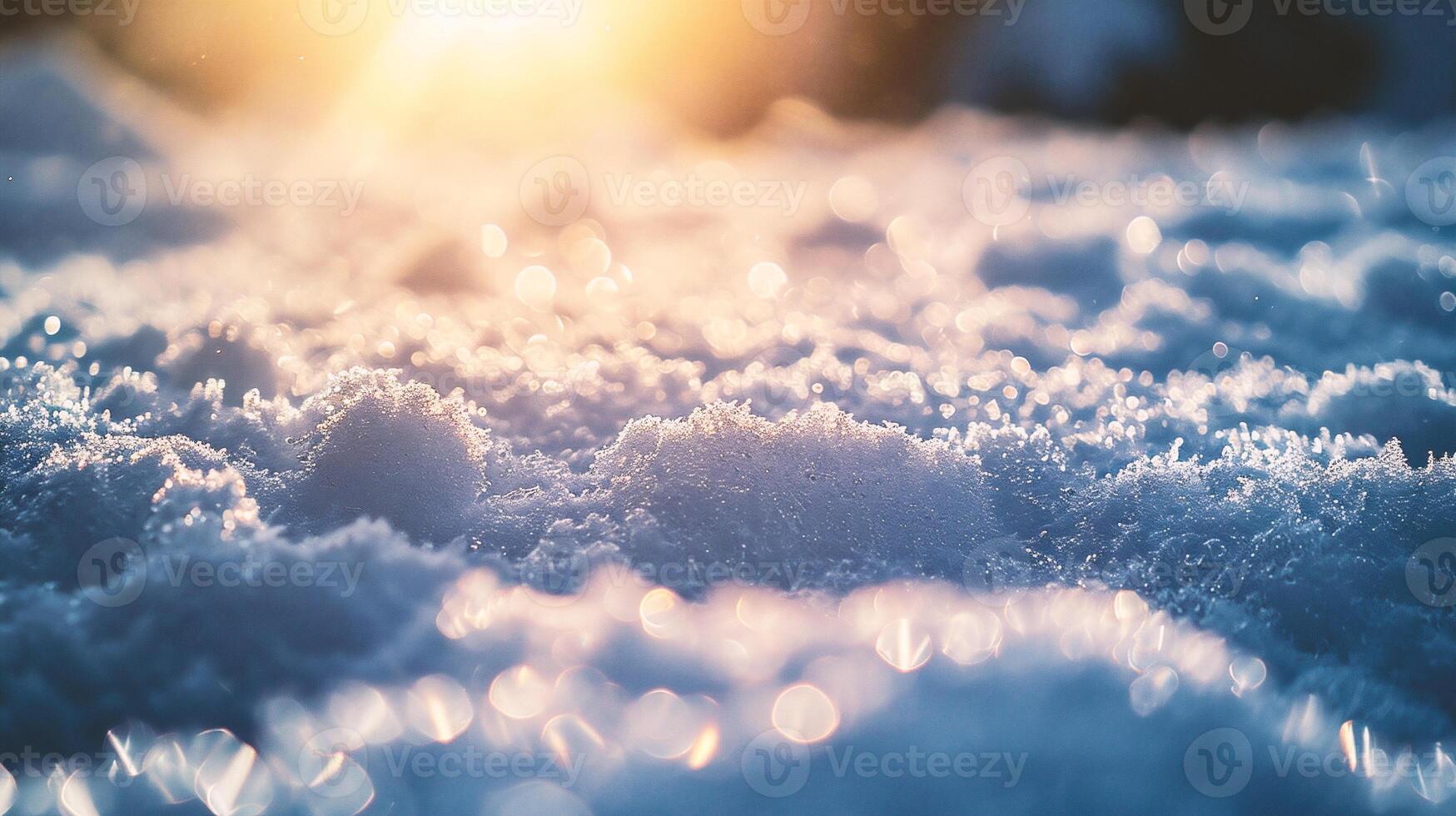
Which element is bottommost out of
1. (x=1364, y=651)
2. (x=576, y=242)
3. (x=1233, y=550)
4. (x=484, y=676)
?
(x=484, y=676)

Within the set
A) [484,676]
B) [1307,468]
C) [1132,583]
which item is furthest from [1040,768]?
[1307,468]

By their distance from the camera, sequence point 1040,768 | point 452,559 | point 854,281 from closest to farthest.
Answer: point 1040,768, point 452,559, point 854,281

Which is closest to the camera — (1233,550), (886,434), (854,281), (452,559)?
(452,559)

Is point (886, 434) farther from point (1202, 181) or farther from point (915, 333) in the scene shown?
point (1202, 181)

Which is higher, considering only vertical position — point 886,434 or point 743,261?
point 743,261

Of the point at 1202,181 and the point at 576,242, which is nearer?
→ the point at 576,242

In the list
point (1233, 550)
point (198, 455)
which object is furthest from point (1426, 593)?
point (198, 455)

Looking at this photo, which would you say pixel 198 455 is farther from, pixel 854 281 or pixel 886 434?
pixel 854 281
